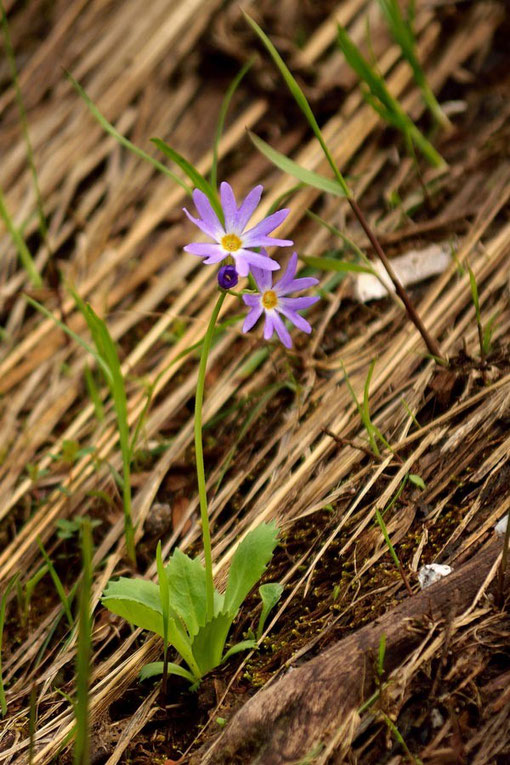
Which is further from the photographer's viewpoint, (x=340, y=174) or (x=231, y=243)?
(x=340, y=174)

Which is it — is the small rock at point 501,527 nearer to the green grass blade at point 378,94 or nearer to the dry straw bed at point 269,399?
the dry straw bed at point 269,399

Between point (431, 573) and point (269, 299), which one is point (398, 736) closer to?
point (431, 573)

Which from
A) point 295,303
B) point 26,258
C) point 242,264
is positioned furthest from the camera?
point 26,258

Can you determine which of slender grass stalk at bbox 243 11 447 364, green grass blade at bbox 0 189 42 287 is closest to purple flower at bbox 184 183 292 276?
slender grass stalk at bbox 243 11 447 364

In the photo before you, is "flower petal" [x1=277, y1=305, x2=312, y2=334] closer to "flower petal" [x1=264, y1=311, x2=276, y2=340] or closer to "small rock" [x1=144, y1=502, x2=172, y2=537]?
"flower petal" [x1=264, y1=311, x2=276, y2=340]

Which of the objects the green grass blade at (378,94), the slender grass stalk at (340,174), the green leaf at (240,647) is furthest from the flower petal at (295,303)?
the green grass blade at (378,94)

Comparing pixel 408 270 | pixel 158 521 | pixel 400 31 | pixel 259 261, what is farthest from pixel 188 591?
pixel 400 31
